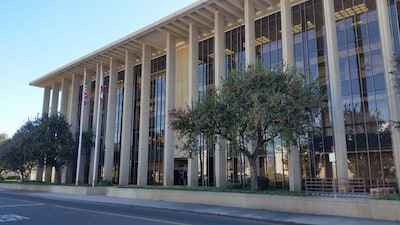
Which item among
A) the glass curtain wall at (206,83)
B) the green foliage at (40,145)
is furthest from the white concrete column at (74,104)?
the glass curtain wall at (206,83)

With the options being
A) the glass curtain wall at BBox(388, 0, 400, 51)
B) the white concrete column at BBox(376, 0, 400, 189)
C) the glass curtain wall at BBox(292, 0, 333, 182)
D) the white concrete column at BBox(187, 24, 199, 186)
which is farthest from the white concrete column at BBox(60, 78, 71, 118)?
the glass curtain wall at BBox(388, 0, 400, 51)

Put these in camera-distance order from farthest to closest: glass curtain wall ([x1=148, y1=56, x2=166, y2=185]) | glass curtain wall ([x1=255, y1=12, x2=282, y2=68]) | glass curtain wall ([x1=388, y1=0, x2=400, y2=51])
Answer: glass curtain wall ([x1=148, y1=56, x2=166, y2=185]) < glass curtain wall ([x1=255, y1=12, x2=282, y2=68]) < glass curtain wall ([x1=388, y1=0, x2=400, y2=51])

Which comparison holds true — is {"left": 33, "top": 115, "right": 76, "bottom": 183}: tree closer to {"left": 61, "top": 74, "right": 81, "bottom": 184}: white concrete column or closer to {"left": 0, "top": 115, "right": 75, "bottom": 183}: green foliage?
{"left": 0, "top": 115, "right": 75, "bottom": 183}: green foliage

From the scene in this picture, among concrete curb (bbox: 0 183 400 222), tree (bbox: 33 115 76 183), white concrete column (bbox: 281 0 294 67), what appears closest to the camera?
concrete curb (bbox: 0 183 400 222)

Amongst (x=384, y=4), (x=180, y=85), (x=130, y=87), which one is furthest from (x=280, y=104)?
(x=130, y=87)

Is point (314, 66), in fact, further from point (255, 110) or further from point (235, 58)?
point (255, 110)

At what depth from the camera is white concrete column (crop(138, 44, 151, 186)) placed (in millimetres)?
34375

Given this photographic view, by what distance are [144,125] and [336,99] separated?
19.7m

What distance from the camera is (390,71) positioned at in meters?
21.7

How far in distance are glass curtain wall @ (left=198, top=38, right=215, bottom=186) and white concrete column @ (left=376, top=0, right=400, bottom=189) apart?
15.0 m

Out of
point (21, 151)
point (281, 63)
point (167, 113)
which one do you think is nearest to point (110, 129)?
point (167, 113)

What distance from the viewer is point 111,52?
3953 cm

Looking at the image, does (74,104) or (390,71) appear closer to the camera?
(390,71)

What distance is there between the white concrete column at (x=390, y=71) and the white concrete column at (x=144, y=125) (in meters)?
22.3
